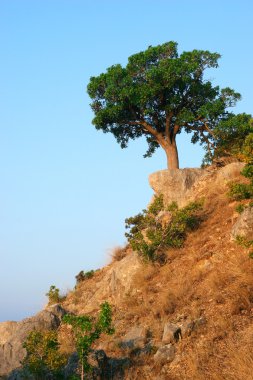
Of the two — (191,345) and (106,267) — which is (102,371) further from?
(106,267)

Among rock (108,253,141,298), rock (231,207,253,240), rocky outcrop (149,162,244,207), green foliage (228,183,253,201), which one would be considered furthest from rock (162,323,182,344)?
rocky outcrop (149,162,244,207)

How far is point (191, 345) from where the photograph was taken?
45.7ft

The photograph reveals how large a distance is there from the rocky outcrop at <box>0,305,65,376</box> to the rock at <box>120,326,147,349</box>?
5230 millimetres

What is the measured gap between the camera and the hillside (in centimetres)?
1310

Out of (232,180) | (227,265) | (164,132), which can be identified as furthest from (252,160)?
(164,132)

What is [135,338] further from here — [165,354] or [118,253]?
[118,253]

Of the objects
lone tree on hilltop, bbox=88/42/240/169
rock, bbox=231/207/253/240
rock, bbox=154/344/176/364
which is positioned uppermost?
lone tree on hilltop, bbox=88/42/240/169

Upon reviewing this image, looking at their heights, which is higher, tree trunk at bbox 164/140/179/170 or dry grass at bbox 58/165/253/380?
tree trunk at bbox 164/140/179/170

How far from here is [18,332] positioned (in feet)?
70.3

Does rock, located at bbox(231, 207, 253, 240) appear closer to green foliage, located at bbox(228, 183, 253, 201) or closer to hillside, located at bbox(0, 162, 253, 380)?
hillside, located at bbox(0, 162, 253, 380)

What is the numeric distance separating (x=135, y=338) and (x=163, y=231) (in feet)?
22.9

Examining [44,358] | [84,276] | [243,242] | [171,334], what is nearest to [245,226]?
[243,242]

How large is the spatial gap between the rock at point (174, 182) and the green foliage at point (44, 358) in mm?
13987

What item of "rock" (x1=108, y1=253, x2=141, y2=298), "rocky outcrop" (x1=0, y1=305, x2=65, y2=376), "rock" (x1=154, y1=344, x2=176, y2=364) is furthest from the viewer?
"rock" (x1=108, y1=253, x2=141, y2=298)
